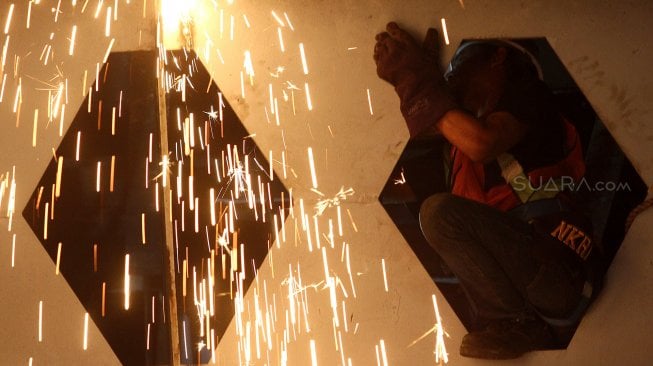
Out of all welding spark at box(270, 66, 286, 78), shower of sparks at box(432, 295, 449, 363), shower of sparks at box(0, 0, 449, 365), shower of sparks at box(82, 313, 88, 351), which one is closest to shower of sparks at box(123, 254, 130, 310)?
shower of sparks at box(0, 0, 449, 365)

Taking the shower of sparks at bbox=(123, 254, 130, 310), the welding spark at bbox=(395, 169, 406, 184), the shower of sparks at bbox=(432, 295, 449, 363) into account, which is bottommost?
the shower of sparks at bbox=(432, 295, 449, 363)

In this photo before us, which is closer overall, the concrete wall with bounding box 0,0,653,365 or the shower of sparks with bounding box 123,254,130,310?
the concrete wall with bounding box 0,0,653,365

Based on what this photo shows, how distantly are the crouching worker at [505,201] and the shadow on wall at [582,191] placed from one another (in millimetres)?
36

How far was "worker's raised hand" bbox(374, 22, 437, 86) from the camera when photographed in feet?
8.71

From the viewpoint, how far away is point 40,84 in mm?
2871

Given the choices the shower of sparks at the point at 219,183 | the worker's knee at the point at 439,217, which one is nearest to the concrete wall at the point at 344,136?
the shower of sparks at the point at 219,183

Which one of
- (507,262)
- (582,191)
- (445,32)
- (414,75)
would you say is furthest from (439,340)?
(445,32)

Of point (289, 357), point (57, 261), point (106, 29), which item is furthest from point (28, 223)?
point (289, 357)

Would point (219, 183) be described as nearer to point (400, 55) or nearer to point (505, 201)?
point (400, 55)

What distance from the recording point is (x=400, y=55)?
8.78 ft

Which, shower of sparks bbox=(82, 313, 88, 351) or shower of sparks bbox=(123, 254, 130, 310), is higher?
shower of sparks bbox=(123, 254, 130, 310)

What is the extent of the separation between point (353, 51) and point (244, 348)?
1.14 m

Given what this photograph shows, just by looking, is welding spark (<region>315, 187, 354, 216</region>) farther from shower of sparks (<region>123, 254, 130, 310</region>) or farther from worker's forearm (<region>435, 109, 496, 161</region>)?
shower of sparks (<region>123, 254, 130, 310</region>)

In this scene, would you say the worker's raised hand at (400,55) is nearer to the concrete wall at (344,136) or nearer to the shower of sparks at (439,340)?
the concrete wall at (344,136)
